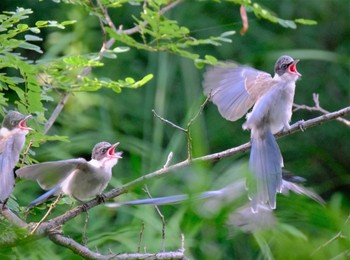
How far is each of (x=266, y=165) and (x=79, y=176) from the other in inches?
21.1

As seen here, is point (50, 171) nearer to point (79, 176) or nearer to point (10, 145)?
point (10, 145)

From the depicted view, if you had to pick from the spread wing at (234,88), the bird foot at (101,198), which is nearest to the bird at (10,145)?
the bird foot at (101,198)

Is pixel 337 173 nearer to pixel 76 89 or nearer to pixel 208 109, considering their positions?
pixel 208 109

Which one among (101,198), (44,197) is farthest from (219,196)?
(44,197)

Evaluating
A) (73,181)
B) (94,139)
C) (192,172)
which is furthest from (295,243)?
(94,139)

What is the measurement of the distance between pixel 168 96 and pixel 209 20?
58 centimetres

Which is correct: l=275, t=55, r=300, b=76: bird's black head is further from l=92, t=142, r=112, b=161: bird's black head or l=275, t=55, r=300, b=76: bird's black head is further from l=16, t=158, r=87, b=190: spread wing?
l=16, t=158, r=87, b=190: spread wing

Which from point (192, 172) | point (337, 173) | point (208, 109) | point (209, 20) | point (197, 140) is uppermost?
point (192, 172)

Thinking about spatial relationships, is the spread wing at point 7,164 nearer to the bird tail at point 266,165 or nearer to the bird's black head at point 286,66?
the bird tail at point 266,165

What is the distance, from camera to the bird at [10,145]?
1987 millimetres

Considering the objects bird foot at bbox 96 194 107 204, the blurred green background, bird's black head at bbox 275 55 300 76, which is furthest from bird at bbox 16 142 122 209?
the blurred green background

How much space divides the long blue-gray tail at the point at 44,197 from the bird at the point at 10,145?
104 mm

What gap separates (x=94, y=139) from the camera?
14.5 ft

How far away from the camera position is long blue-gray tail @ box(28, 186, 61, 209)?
209 cm
